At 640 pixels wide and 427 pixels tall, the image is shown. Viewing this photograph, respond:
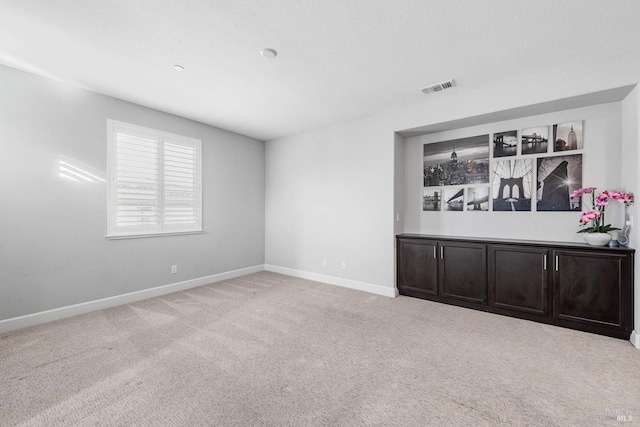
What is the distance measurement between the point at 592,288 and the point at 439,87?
276 centimetres

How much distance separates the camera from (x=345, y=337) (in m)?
2.81

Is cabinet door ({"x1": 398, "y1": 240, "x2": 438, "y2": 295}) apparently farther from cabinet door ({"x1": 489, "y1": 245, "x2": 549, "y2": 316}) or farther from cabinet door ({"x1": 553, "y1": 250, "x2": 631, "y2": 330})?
cabinet door ({"x1": 553, "y1": 250, "x2": 631, "y2": 330})

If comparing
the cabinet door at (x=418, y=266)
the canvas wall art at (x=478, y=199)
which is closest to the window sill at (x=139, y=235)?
the cabinet door at (x=418, y=266)

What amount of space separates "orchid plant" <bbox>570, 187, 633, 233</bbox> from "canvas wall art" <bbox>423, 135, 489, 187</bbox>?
1044mm

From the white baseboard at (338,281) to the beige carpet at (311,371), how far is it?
0.73m

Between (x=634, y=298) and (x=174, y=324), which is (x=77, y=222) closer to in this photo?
(x=174, y=324)

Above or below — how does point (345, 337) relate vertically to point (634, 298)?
below

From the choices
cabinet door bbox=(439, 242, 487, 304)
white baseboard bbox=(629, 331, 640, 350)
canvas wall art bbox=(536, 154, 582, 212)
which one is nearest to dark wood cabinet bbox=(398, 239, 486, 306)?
cabinet door bbox=(439, 242, 487, 304)

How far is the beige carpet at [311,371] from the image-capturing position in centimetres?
174

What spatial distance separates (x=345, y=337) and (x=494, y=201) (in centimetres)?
274

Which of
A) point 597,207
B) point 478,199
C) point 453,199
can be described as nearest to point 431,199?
point 453,199

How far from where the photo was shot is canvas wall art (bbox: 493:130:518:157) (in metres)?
3.61

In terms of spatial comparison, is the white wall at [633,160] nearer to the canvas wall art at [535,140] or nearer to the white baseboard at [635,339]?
the white baseboard at [635,339]

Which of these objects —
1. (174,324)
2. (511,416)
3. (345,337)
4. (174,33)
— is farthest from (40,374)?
(511,416)
